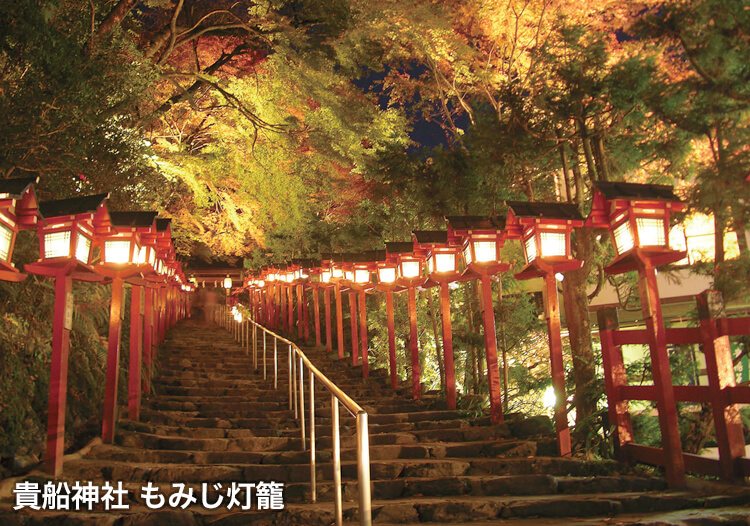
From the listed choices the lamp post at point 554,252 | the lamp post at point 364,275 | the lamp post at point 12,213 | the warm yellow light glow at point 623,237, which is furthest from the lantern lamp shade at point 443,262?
the lamp post at point 12,213

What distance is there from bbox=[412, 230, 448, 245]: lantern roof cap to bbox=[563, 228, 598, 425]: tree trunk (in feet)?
10.4

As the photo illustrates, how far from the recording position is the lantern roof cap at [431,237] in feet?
37.0

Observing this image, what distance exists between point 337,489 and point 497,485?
2700mm

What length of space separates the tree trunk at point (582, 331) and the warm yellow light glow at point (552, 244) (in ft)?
3.40

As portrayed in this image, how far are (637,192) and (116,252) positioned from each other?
7.42 m

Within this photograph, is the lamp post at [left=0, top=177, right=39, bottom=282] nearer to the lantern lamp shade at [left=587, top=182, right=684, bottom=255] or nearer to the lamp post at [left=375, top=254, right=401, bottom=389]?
the lantern lamp shade at [left=587, top=182, right=684, bottom=255]

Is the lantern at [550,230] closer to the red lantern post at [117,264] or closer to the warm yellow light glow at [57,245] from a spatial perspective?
the red lantern post at [117,264]

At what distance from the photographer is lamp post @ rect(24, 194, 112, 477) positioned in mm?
6602

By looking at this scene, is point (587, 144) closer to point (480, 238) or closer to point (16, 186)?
point (480, 238)

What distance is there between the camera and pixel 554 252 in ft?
25.4

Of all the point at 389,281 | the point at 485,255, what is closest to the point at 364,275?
the point at 389,281

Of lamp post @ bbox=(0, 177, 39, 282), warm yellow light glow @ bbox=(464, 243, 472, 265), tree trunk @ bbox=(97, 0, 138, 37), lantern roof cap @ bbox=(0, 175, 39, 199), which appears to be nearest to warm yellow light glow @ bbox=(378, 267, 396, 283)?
warm yellow light glow @ bbox=(464, 243, 472, 265)

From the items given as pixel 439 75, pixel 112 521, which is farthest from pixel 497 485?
pixel 439 75

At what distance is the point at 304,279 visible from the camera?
21.3 meters
